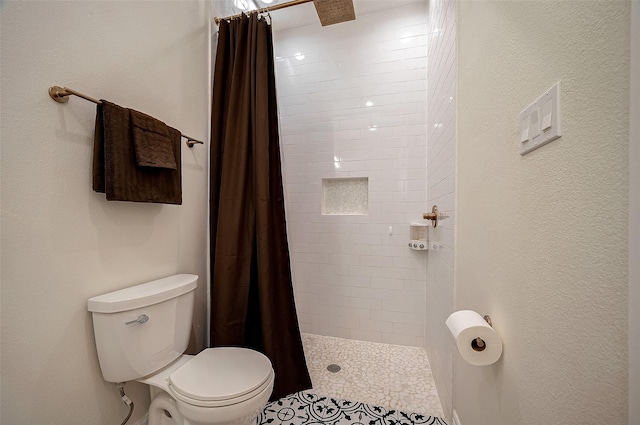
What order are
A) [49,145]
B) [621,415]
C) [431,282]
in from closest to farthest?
[621,415] < [49,145] < [431,282]

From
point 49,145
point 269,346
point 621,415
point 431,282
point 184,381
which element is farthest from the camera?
point 431,282

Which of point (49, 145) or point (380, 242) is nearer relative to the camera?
point (49, 145)

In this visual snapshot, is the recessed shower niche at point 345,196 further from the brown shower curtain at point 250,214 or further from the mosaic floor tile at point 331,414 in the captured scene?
the mosaic floor tile at point 331,414

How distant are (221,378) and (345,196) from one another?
63.8 inches

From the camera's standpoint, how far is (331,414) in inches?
56.3

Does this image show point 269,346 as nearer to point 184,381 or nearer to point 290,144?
point 184,381

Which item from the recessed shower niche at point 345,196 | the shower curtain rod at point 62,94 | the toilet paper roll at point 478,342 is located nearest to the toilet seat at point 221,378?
the toilet paper roll at point 478,342

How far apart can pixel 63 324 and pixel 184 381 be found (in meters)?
0.51

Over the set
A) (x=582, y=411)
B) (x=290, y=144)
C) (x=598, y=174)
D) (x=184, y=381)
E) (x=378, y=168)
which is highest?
(x=290, y=144)

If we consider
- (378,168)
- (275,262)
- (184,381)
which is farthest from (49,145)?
(378,168)

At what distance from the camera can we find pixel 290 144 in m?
2.38

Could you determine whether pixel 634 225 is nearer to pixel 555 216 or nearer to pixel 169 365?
pixel 555 216

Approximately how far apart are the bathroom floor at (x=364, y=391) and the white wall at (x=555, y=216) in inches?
28.7

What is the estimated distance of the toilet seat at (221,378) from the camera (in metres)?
0.98
